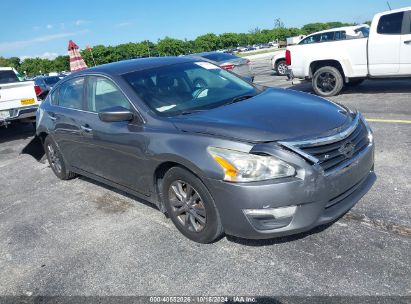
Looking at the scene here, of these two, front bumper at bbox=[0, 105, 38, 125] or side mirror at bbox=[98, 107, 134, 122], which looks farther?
front bumper at bbox=[0, 105, 38, 125]

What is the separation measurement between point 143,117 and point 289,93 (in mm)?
1586

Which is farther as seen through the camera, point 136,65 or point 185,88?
point 136,65

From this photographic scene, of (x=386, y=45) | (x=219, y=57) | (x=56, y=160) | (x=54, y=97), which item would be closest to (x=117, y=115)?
(x=54, y=97)

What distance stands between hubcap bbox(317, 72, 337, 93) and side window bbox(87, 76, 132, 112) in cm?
687


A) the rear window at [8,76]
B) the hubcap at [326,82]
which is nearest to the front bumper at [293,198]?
the hubcap at [326,82]

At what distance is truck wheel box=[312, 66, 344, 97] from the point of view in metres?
9.66

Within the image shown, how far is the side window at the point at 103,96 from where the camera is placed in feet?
13.4

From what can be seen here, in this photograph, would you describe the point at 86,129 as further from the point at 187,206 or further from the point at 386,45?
the point at 386,45

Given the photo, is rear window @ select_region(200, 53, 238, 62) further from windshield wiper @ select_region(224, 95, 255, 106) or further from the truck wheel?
windshield wiper @ select_region(224, 95, 255, 106)

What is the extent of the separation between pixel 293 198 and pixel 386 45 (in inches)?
286

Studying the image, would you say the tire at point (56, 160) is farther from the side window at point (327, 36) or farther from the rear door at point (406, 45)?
the side window at point (327, 36)

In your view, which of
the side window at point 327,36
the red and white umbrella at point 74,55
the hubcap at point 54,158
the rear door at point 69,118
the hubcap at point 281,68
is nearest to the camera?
the rear door at point 69,118

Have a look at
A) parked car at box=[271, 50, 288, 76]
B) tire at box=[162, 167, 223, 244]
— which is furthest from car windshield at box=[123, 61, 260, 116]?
parked car at box=[271, 50, 288, 76]

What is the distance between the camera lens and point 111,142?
4164mm
